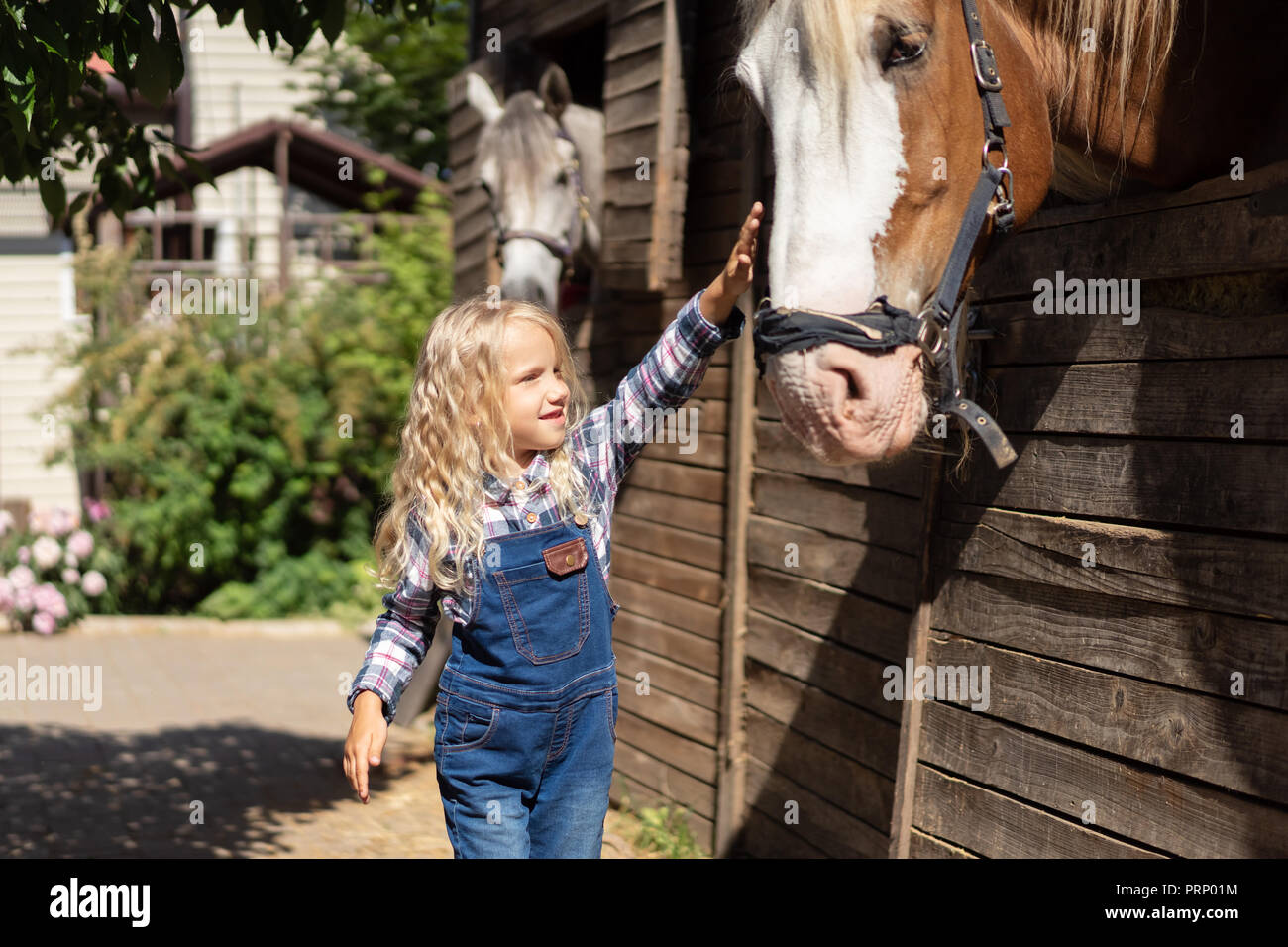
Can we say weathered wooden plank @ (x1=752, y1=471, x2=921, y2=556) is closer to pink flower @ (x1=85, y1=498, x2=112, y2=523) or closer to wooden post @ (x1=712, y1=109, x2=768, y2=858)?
wooden post @ (x1=712, y1=109, x2=768, y2=858)

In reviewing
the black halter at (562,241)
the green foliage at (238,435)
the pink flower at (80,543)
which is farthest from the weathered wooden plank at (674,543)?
the pink flower at (80,543)

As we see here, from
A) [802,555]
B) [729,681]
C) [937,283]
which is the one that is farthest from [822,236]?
[729,681]

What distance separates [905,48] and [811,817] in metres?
2.87

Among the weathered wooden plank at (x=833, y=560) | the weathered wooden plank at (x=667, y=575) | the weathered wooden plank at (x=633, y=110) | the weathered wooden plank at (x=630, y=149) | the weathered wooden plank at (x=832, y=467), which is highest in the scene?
the weathered wooden plank at (x=633, y=110)

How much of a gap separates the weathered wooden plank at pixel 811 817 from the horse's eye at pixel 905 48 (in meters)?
2.50

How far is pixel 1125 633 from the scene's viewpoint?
99.3 inches

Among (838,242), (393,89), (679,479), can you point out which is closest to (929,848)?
(838,242)

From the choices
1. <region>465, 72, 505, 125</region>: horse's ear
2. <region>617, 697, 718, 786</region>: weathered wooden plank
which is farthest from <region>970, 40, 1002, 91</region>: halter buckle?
<region>465, 72, 505, 125</region>: horse's ear

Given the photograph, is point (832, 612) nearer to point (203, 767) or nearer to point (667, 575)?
point (667, 575)

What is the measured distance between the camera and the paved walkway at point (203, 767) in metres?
4.93

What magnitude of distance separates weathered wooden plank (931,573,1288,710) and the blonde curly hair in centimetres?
116

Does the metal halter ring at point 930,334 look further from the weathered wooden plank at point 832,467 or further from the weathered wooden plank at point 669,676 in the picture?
the weathered wooden plank at point 669,676

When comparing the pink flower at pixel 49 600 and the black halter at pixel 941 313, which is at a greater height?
the black halter at pixel 941 313

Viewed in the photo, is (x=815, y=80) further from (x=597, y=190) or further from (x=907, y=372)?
(x=597, y=190)
